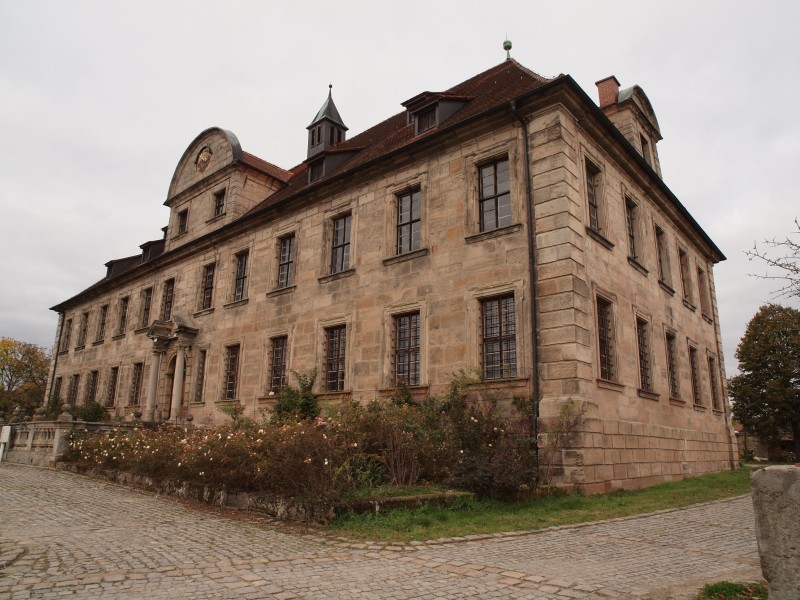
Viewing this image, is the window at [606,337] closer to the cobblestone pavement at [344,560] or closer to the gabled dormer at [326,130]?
the cobblestone pavement at [344,560]

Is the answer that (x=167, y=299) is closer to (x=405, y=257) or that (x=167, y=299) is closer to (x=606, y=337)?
(x=405, y=257)

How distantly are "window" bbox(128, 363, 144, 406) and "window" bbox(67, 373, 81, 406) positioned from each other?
6.89 meters

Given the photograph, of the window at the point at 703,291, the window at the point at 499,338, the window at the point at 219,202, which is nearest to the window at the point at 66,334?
the window at the point at 219,202

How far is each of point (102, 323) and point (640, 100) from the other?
2801 cm

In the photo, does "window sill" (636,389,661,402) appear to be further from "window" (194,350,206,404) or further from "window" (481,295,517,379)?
"window" (194,350,206,404)

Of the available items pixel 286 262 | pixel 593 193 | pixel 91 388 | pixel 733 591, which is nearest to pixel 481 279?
pixel 593 193

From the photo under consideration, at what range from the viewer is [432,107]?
660 inches

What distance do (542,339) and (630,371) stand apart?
11.3 feet

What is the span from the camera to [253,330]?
20.0 meters

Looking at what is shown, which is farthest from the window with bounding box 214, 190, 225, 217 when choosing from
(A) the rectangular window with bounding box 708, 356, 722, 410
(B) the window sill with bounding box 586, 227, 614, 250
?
(A) the rectangular window with bounding box 708, 356, 722, 410

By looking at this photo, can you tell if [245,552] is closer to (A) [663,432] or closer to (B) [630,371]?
(B) [630,371]

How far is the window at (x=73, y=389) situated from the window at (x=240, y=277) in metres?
15.3

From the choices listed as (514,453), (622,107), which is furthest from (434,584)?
(622,107)

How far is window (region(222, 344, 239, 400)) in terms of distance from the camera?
67.2 ft
